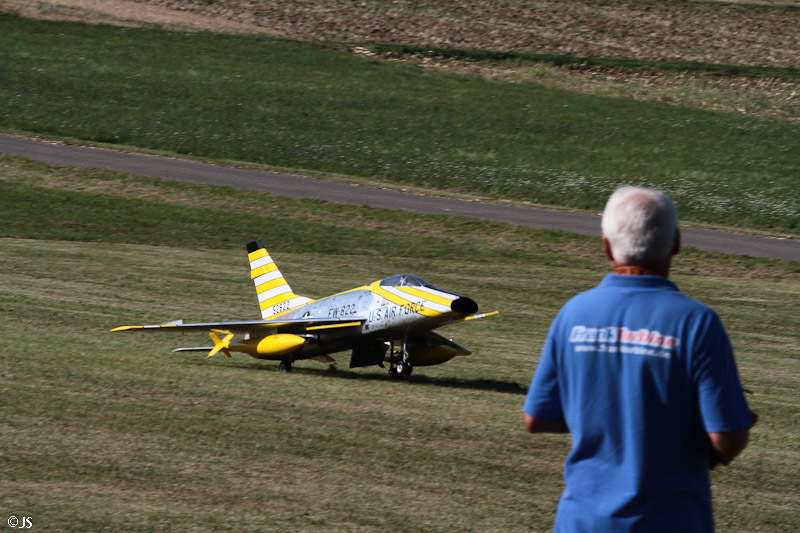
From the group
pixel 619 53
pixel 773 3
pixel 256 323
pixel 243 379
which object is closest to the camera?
pixel 243 379

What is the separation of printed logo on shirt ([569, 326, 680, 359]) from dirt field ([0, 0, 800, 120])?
146 ft

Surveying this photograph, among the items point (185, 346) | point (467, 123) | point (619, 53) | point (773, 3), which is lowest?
point (185, 346)

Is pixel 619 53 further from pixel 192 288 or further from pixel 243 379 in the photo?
pixel 243 379

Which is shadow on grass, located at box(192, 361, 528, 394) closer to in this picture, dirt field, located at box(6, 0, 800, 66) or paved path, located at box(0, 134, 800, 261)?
paved path, located at box(0, 134, 800, 261)

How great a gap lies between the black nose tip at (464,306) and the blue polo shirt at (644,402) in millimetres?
9151

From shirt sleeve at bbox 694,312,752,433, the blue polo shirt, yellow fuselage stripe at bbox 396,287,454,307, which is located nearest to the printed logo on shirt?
the blue polo shirt

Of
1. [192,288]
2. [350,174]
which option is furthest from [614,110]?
[192,288]

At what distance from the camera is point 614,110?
148ft

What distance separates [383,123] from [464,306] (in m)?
30.5

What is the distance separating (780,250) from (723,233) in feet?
8.33

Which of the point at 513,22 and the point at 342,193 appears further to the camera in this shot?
the point at 513,22

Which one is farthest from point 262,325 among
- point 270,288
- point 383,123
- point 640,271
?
point 383,123

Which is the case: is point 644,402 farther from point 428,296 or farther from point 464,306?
point 428,296

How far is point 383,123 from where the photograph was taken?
42625mm
